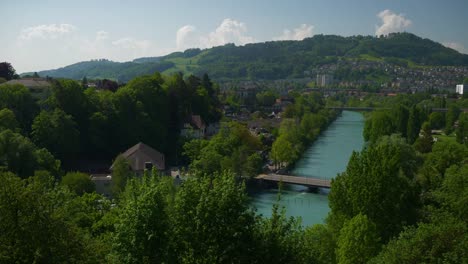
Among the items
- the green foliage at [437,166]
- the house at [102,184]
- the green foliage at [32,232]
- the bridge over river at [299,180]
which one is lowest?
the bridge over river at [299,180]

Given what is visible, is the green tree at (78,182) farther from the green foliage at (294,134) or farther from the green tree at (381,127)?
the green tree at (381,127)

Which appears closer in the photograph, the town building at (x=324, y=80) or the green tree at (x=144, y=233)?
the green tree at (x=144, y=233)

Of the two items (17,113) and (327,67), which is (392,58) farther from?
(17,113)

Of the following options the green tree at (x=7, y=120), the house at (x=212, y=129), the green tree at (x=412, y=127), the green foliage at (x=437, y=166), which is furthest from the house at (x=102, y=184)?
the green tree at (x=412, y=127)

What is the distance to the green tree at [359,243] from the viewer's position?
1205 centimetres

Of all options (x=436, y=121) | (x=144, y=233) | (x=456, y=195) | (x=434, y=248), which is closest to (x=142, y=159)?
(x=456, y=195)

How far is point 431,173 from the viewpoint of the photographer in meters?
19.9

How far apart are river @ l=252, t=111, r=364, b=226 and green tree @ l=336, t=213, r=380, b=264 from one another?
2.12 m

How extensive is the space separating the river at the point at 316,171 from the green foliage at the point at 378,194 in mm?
2102

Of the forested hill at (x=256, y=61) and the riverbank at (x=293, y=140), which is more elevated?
the forested hill at (x=256, y=61)

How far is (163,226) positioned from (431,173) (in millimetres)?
15107

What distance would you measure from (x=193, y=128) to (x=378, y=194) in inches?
1036

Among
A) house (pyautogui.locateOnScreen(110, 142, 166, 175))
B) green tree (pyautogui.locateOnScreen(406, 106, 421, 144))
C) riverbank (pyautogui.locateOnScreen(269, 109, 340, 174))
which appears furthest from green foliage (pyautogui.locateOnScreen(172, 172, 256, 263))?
green tree (pyautogui.locateOnScreen(406, 106, 421, 144))

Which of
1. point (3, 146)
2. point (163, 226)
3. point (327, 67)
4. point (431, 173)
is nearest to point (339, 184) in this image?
point (431, 173)
